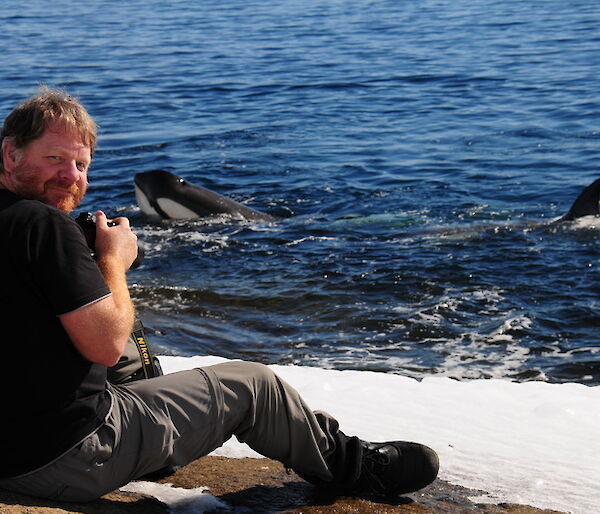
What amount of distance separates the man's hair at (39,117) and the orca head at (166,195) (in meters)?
9.90

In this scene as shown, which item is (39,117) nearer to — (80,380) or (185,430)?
(80,380)

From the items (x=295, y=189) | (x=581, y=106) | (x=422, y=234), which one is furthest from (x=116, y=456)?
(x=581, y=106)

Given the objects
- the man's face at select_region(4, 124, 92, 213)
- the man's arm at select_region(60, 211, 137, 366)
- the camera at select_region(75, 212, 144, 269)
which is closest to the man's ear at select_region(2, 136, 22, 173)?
the man's face at select_region(4, 124, 92, 213)

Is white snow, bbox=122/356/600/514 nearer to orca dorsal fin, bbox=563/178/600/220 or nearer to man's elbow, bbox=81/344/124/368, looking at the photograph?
man's elbow, bbox=81/344/124/368

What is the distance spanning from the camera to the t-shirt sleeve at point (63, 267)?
3.68 metres

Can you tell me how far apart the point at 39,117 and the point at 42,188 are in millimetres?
277

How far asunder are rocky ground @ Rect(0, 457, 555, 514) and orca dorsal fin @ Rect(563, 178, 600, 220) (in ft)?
27.1

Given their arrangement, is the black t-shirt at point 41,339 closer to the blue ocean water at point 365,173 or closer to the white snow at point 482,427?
the white snow at point 482,427

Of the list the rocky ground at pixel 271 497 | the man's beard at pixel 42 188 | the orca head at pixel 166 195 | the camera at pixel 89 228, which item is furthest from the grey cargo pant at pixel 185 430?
the orca head at pixel 166 195

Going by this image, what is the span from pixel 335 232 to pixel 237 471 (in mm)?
8086

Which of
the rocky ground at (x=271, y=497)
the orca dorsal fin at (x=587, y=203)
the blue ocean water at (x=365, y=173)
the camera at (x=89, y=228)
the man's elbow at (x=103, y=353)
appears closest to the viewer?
the man's elbow at (x=103, y=353)

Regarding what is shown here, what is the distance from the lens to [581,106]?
20.0 meters

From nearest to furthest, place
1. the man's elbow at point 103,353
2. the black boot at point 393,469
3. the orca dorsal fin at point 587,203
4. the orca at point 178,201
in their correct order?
the man's elbow at point 103,353, the black boot at point 393,469, the orca dorsal fin at point 587,203, the orca at point 178,201

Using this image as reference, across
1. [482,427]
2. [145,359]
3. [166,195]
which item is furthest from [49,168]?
[166,195]
